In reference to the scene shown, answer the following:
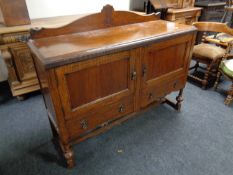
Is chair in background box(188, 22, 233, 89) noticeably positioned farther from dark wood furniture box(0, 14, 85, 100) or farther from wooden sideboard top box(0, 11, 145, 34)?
dark wood furniture box(0, 14, 85, 100)

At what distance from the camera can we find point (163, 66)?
54.6 inches

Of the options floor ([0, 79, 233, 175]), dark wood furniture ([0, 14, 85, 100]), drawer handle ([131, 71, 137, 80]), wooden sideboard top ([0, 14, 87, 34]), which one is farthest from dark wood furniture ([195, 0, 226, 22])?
drawer handle ([131, 71, 137, 80])

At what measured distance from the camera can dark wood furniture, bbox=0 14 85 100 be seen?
1.71 meters

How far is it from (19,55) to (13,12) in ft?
1.35

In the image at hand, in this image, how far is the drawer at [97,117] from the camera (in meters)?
1.15

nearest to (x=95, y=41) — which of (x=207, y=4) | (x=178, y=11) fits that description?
(x=178, y=11)

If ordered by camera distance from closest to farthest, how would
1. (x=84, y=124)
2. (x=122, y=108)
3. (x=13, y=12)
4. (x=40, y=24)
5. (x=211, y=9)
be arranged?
1. (x=84, y=124)
2. (x=122, y=108)
3. (x=13, y=12)
4. (x=40, y=24)
5. (x=211, y=9)

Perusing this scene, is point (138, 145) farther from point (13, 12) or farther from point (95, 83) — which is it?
point (13, 12)

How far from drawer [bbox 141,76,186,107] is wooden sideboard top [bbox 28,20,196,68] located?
40 cm

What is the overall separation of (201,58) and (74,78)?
1.83 metres

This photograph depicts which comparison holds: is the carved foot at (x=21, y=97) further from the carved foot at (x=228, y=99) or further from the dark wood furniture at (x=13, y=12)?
the carved foot at (x=228, y=99)

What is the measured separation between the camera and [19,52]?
1.85 m

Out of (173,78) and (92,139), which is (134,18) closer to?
(173,78)

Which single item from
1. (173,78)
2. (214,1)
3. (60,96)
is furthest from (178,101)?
(214,1)
